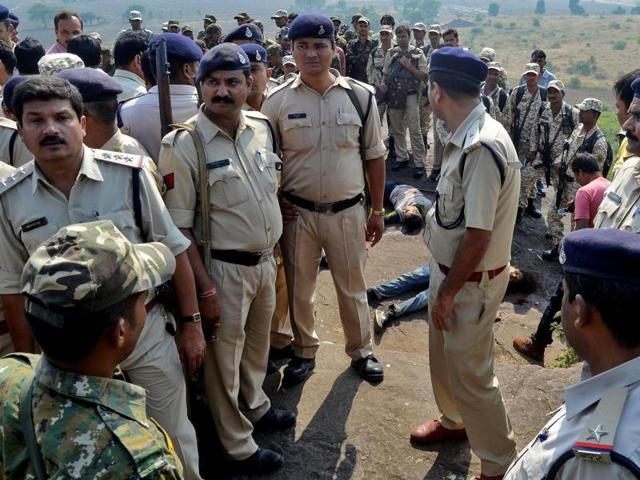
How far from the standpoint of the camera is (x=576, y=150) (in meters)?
7.32

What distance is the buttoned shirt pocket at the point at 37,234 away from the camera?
8.02 feet

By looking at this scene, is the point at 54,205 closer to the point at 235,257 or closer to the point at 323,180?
the point at 235,257

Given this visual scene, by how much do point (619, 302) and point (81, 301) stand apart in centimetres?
140

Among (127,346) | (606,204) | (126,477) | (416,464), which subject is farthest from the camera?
(416,464)

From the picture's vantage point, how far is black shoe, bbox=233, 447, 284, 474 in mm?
3363

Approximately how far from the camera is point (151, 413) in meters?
2.60

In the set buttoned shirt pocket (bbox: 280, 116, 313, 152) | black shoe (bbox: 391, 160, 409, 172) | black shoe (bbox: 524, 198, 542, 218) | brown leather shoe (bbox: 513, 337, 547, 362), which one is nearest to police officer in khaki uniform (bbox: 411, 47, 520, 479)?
buttoned shirt pocket (bbox: 280, 116, 313, 152)

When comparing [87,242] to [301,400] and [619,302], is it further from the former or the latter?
[301,400]

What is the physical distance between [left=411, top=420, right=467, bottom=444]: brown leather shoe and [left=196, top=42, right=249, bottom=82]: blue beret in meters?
2.44

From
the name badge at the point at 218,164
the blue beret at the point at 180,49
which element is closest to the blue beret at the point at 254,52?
the blue beret at the point at 180,49

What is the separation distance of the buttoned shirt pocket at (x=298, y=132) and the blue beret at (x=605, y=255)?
2468 millimetres

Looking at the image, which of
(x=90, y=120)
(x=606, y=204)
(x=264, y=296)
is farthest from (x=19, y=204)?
(x=606, y=204)

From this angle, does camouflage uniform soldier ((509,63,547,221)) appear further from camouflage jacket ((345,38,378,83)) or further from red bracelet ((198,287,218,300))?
red bracelet ((198,287,218,300))

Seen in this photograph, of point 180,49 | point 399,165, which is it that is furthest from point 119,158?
point 399,165
